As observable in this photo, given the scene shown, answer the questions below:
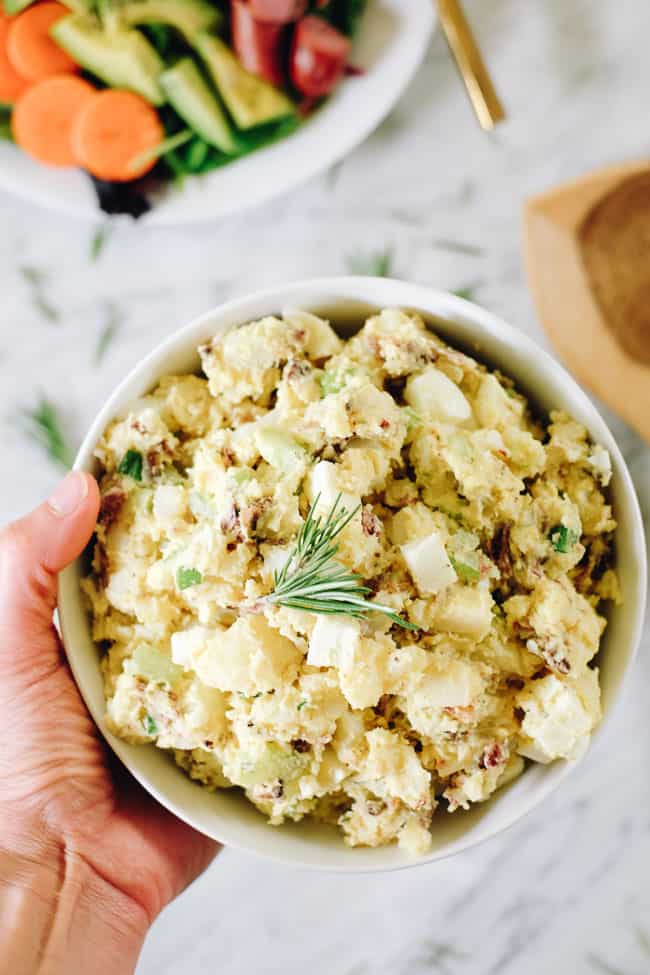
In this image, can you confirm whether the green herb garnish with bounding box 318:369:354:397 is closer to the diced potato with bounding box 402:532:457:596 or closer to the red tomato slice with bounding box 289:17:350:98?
the diced potato with bounding box 402:532:457:596

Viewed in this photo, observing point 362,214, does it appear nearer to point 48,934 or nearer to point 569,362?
point 569,362

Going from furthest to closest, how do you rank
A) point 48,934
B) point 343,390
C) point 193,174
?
1. point 193,174
2. point 48,934
3. point 343,390

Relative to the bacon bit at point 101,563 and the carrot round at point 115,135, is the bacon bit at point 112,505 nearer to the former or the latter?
the bacon bit at point 101,563

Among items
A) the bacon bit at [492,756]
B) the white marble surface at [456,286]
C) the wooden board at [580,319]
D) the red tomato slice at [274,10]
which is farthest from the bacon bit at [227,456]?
the red tomato slice at [274,10]

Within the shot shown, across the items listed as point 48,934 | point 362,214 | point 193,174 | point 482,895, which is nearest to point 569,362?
point 362,214

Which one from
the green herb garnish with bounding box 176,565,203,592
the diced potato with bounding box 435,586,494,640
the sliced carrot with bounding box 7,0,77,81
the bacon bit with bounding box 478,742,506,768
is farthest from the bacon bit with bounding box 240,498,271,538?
the sliced carrot with bounding box 7,0,77,81

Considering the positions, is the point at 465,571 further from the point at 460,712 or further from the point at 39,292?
the point at 39,292
